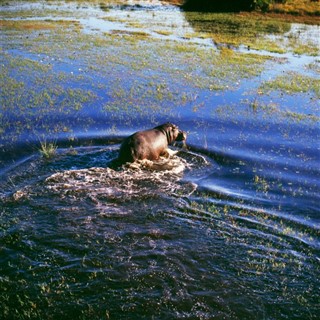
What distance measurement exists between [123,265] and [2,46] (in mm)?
20135

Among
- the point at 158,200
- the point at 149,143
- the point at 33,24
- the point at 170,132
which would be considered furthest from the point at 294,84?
the point at 33,24

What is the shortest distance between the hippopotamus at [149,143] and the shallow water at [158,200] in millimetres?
390

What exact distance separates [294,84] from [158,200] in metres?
11.8

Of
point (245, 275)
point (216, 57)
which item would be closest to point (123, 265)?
point (245, 275)

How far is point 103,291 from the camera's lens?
21.1ft

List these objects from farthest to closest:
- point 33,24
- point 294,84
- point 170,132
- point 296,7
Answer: point 296,7, point 33,24, point 294,84, point 170,132

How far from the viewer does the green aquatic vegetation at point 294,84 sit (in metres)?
17.8

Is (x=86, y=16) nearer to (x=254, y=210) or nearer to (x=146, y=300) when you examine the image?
(x=254, y=210)

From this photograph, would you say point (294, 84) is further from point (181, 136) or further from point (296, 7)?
point (296, 7)

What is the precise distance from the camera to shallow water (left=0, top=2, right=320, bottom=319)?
645cm

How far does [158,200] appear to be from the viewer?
9.26 meters

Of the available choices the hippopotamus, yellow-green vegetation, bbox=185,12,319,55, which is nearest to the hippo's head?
the hippopotamus

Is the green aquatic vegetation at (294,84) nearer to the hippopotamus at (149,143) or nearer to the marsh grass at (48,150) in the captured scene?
the hippopotamus at (149,143)

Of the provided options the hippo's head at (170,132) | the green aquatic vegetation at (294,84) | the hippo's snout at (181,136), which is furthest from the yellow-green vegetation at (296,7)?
the hippo's head at (170,132)
